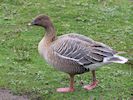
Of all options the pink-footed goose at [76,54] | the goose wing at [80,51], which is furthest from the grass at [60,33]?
the goose wing at [80,51]

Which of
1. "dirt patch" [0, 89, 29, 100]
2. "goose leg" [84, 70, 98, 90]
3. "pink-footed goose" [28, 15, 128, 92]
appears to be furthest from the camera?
"goose leg" [84, 70, 98, 90]

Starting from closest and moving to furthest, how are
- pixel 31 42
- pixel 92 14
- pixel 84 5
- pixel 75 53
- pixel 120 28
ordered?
pixel 75 53
pixel 31 42
pixel 120 28
pixel 92 14
pixel 84 5

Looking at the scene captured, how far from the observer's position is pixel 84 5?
39.9 ft

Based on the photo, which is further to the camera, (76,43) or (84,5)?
(84,5)

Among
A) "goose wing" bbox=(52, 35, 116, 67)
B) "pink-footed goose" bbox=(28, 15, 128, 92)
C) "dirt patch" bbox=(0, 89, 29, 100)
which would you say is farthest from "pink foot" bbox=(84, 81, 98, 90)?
"dirt patch" bbox=(0, 89, 29, 100)

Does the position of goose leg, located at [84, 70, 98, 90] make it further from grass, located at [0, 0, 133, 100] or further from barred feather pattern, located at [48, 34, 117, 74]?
barred feather pattern, located at [48, 34, 117, 74]

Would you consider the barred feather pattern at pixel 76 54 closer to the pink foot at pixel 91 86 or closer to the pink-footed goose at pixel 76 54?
the pink-footed goose at pixel 76 54

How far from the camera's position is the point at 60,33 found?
1005 centimetres

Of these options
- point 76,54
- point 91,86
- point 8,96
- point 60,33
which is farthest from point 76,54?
point 60,33

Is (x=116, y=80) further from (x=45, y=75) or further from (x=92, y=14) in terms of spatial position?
(x=92, y=14)

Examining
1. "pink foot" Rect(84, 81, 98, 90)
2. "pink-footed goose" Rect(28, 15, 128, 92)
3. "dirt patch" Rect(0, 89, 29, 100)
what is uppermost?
"pink-footed goose" Rect(28, 15, 128, 92)

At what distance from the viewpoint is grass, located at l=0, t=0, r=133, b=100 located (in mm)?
7457

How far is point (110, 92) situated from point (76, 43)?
91 cm

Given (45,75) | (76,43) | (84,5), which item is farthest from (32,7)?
(76,43)
